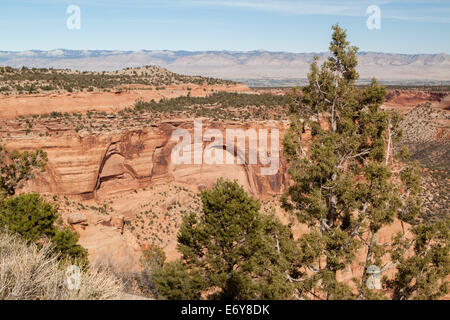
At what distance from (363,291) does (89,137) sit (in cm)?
2752

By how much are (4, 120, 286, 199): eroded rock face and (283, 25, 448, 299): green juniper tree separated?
21.4m

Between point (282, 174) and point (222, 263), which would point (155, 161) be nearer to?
point (282, 174)

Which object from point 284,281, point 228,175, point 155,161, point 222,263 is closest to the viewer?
point 284,281

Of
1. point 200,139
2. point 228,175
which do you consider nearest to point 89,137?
point 200,139

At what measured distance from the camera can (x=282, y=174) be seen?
39.2 meters

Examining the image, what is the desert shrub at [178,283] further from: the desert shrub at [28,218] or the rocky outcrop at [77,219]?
the rocky outcrop at [77,219]

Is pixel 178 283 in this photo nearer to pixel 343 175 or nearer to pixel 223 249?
pixel 223 249

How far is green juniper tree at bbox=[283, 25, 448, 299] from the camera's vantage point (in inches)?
451

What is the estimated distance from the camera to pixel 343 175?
45.7 feet

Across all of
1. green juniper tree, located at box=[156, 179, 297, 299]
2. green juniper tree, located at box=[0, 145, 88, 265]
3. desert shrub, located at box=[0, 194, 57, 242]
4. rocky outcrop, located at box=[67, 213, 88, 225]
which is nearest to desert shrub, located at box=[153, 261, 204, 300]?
green juniper tree, located at box=[156, 179, 297, 299]

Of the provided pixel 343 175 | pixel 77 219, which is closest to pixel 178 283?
pixel 343 175

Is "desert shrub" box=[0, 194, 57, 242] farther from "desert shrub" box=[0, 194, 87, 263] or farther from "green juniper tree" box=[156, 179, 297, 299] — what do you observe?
"green juniper tree" box=[156, 179, 297, 299]

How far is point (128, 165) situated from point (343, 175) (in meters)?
26.3

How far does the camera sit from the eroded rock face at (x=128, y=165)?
3061 cm
